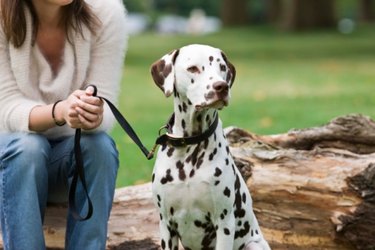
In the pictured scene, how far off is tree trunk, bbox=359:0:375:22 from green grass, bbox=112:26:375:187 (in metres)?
18.9

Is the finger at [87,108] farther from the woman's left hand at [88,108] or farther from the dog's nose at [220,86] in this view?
the dog's nose at [220,86]

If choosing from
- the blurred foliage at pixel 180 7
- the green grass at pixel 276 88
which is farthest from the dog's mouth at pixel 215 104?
the blurred foliage at pixel 180 7

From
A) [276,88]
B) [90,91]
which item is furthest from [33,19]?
[276,88]

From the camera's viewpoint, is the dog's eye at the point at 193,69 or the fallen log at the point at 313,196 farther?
the fallen log at the point at 313,196

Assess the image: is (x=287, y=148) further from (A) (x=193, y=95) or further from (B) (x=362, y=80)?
(B) (x=362, y=80)

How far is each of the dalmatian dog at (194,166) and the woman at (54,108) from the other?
467 millimetres

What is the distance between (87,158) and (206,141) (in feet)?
2.40

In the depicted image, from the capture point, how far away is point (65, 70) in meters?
5.15

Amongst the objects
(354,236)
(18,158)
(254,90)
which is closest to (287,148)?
(354,236)

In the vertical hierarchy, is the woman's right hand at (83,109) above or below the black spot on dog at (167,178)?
above

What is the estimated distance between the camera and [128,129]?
4902mm

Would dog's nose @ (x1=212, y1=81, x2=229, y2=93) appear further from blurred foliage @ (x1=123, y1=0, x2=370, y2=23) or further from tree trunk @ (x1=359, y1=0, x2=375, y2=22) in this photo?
blurred foliage @ (x1=123, y1=0, x2=370, y2=23)

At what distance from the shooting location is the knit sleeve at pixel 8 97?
5.00 metres

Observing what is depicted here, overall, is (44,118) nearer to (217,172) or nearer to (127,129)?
(127,129)
